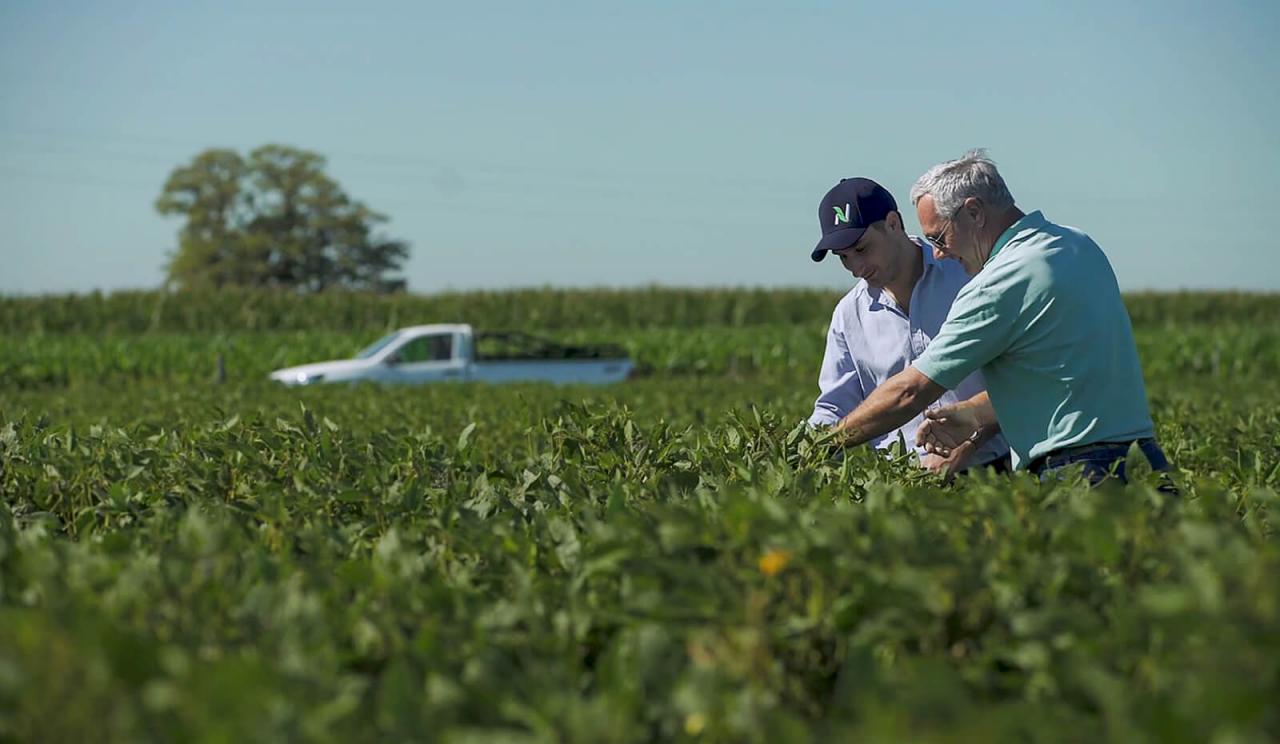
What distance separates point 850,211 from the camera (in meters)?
5.69

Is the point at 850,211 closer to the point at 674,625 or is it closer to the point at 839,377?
the point at 839,377

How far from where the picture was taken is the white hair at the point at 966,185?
4.91 metres

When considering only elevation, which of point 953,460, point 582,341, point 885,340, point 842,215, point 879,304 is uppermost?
point 842,215

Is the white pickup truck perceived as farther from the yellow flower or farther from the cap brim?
the yellow flower

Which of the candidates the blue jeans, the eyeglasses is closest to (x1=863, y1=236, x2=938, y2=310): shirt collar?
the eyeglasses

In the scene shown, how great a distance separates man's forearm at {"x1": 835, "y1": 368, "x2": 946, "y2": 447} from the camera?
4.84 m

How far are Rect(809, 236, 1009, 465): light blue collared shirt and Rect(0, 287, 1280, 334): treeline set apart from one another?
40.4 metres

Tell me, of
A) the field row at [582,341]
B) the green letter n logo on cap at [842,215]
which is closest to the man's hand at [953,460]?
the green letter n logo on cap at [842,215]

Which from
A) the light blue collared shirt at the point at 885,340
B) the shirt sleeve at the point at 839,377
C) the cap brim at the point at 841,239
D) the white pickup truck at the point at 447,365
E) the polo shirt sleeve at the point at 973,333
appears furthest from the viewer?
the white pickup truck at the point at 447,365

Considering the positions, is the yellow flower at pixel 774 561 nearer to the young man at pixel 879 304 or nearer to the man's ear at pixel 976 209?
the man's ear at pixel 976 209

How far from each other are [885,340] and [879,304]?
161mm

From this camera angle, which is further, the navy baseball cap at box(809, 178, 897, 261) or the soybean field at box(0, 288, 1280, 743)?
the navy baseball cap at box(809, 178, 897, 261)

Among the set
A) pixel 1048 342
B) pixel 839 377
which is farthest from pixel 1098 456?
pixel 839 377

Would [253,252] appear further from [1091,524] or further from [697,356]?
[1091,524]
